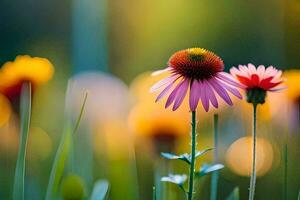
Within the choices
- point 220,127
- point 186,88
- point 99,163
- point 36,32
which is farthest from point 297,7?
point 186,88

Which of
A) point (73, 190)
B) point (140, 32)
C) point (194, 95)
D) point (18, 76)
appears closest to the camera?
point (73, 190)

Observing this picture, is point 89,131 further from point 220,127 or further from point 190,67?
point 220,127

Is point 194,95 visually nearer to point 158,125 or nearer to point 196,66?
point 196,66

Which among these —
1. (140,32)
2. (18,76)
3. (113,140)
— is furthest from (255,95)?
(140,32)

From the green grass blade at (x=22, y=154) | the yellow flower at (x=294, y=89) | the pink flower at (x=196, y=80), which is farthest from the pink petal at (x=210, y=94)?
the yellow flower at (x=294, y=89)

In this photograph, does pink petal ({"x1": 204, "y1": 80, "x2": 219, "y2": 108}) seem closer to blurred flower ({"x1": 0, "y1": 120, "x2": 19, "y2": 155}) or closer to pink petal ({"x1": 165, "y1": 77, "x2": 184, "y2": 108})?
pink petal ({"x1": 165, "y1": 77, "x2": 184, "y2": 108})

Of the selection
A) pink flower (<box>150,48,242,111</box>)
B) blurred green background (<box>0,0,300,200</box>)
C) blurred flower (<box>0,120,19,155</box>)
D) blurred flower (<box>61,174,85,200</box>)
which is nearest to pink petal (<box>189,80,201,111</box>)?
pink flower (<box>150,48,242,111</box>)

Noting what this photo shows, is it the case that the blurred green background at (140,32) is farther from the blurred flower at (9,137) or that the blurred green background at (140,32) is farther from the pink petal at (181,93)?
the pink petal at (181,93)
